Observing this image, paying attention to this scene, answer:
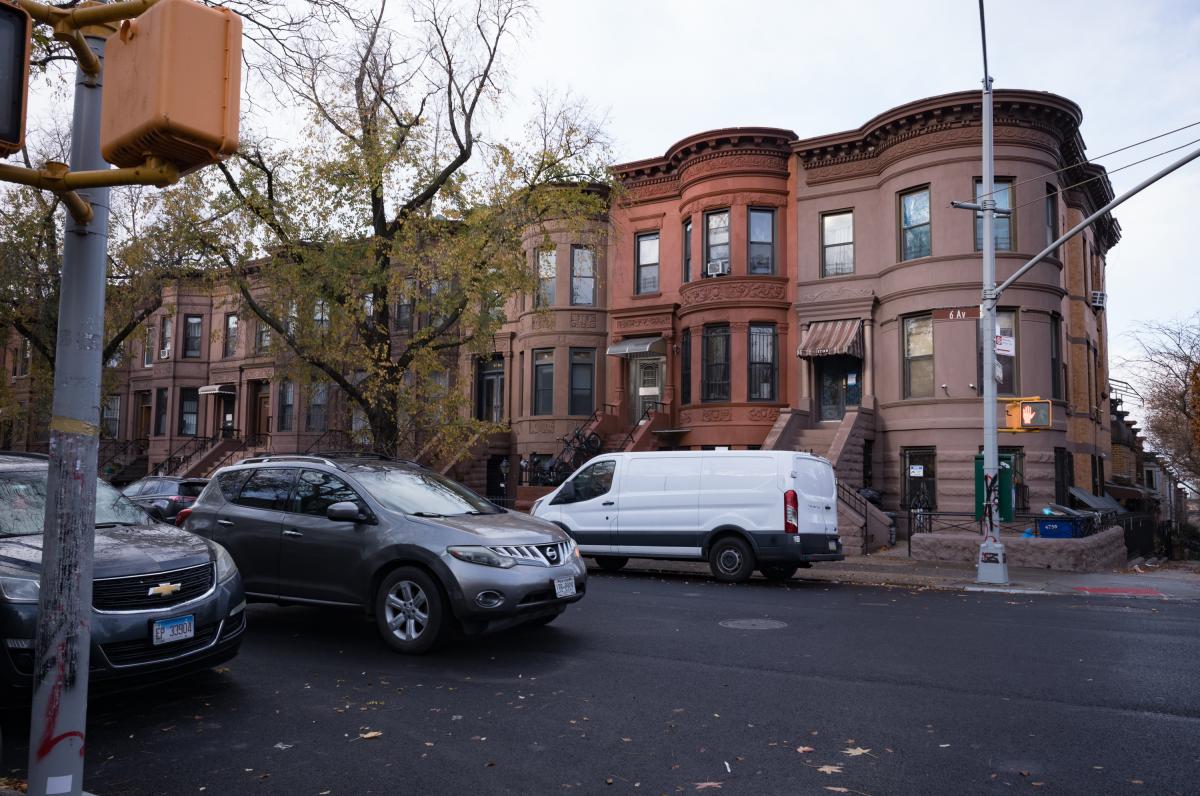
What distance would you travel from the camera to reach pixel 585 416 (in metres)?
28.1

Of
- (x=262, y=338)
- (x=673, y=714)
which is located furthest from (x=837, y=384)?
(x=262, y=338)

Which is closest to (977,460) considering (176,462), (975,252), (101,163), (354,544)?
(975,252)

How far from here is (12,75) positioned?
10.5 feet

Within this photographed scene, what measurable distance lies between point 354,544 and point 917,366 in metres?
18.3

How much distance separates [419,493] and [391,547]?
3.17ft

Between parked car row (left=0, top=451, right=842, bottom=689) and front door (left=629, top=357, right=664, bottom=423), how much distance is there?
18557 mm

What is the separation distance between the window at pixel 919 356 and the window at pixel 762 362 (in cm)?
→ 373

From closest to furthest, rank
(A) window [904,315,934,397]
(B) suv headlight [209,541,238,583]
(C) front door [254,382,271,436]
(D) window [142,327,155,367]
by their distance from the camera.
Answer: (B) suv headlight [209,541,238,583], (A) window [904,315,934,397], (C) front door [254,382,271,436], (D) window [142,327,155,367]

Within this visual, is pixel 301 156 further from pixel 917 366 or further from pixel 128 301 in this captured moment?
pixel 917 366

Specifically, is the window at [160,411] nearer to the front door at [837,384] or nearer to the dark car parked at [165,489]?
the dark car parked at [165,489]

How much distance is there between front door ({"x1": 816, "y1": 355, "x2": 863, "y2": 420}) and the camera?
2469 cm

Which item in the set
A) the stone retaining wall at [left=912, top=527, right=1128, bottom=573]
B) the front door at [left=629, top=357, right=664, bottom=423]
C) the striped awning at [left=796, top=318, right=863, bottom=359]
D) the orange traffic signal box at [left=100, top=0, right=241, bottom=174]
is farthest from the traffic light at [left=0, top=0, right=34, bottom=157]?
the front door at [left=629, top=357, right=664, bottom=423]

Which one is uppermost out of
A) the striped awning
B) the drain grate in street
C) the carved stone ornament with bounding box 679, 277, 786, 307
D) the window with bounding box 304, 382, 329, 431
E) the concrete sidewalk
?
the carved stone ornament with bounding box 679, 277, 786, 307

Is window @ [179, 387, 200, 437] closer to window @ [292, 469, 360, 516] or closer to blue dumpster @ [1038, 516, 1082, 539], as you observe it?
window @ [292, 469, 360, 516]
